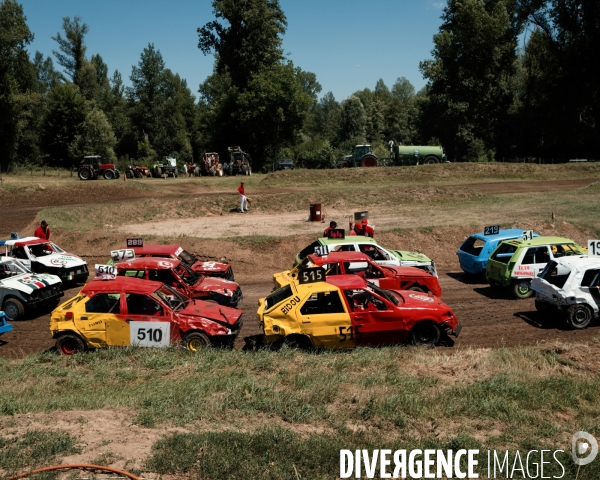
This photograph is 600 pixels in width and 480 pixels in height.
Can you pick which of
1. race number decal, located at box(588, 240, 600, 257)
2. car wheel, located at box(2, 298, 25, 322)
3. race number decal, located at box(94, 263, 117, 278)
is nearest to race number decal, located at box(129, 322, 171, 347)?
race number decal, located at box(94, 263, 117, 278)

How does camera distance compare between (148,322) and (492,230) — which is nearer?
(148,322)

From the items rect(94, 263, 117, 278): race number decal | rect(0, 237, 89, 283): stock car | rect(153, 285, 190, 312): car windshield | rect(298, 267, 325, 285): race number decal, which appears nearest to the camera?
rect(153, 285, 190, 312): car windshield

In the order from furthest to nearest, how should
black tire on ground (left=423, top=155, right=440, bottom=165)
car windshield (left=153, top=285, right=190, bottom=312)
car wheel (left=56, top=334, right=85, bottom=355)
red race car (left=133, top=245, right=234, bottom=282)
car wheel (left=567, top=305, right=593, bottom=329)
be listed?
1. black tire on ground (left=423, top=155, right=440, bottom=165)
2. red race car (left=133, top=245, right=234, bottom=282)
3. car wheel (left=567, top=305, right=593, bottom=329)
4. car windshield (left=153, top=285, right=190, bottom=312)
5. car wheel (left=56, top=334, right=85, bottom=355)

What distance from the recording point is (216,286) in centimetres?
1589

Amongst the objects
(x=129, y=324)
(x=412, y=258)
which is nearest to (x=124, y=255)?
(x=129, y=324)

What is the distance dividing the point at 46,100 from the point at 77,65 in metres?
13.4

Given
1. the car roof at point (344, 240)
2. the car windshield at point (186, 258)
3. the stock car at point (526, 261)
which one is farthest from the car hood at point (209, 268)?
the stock car at point (526, 261)

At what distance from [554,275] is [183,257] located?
411 inches

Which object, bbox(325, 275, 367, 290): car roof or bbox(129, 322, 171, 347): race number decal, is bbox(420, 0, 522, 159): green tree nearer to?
bbox(325, 275, 367, 290): car roof

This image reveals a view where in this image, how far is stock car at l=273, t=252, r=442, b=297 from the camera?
1556cm

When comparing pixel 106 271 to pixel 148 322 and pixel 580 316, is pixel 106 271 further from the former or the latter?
pixel 580 316

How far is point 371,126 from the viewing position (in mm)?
99250

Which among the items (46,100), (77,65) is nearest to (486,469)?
(46,100)

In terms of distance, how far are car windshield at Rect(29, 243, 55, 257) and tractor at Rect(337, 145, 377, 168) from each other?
126ft
